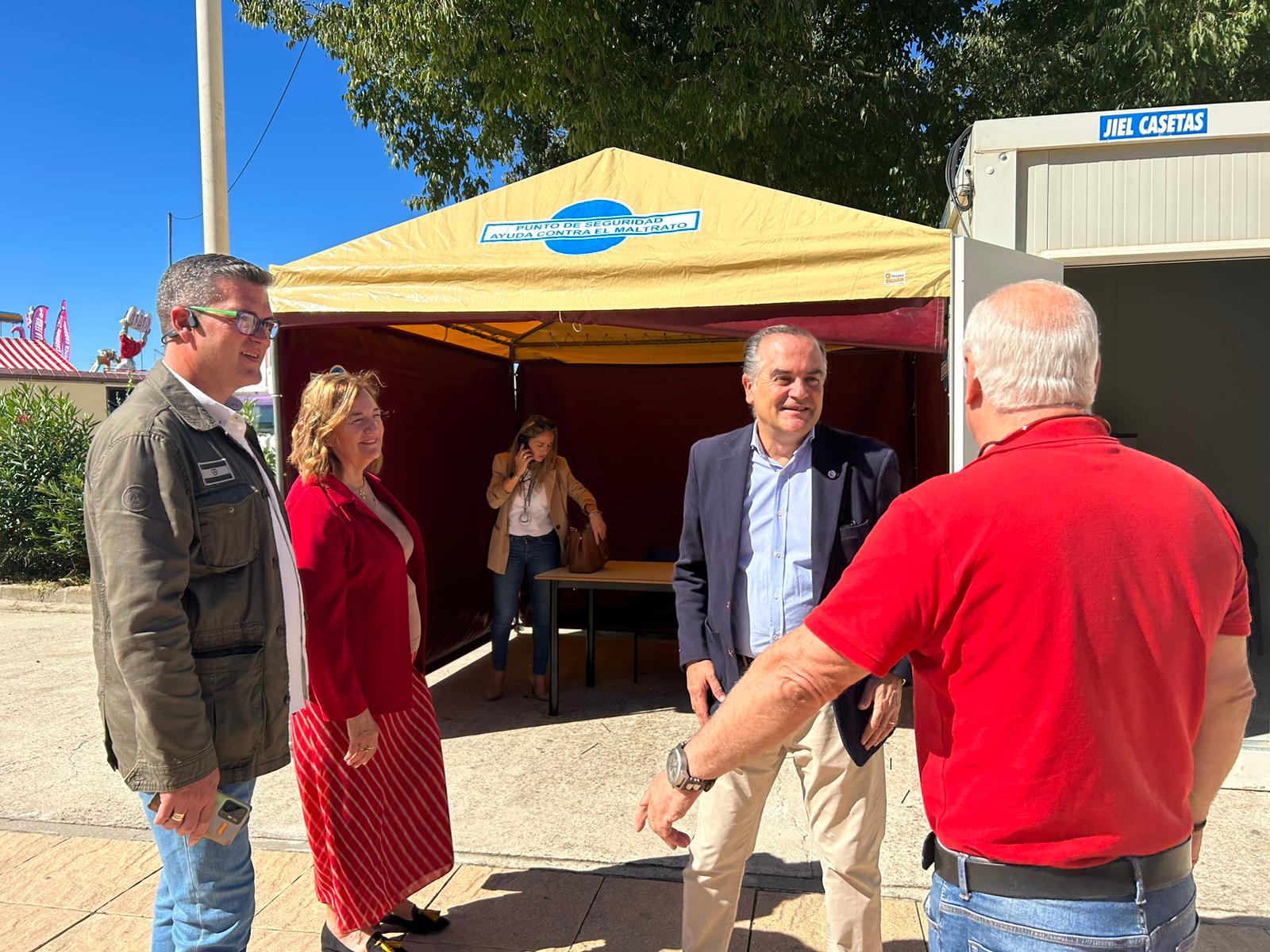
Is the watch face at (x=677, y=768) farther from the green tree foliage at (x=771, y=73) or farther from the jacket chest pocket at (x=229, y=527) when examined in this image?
the green tree foliage at (x=771, y=73)

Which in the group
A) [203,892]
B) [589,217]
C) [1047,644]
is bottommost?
[203,892]

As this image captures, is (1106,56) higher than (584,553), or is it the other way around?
(1106,56)

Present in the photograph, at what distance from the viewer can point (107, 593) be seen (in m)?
1.67

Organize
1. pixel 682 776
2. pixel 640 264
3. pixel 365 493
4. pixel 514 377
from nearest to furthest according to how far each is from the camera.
A: pixel 682 776, pixel 365 493, pixel 640 264, pixel 514 377

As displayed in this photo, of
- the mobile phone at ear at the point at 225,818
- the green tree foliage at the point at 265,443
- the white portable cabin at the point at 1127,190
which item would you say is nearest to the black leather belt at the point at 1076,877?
the mobile phone at ear at the point at 225,818

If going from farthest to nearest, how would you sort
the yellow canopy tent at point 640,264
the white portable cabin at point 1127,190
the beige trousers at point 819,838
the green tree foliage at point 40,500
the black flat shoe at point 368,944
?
the green tree foliage at point 40,500, the white portable cabin at point 1127,190, the yellow canopy tent at point 640,264, the black flat shoe at point 368,944, the beige trousers at point 819,838

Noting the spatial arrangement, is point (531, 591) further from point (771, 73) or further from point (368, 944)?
point (771, 73)

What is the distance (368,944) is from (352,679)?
80 centimetres

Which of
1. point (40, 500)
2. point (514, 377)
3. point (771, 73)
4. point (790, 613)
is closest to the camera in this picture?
point (790, 613)

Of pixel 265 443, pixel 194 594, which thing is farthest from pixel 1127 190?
pixel 265 443

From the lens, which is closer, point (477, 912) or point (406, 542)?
point (406, 542)

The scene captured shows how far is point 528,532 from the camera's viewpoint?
17.9 feet

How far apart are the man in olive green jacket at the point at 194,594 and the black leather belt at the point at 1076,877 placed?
1417mm

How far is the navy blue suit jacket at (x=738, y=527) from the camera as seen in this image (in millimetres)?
2307
